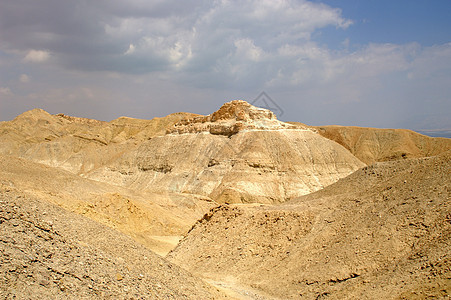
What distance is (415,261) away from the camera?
451 inches

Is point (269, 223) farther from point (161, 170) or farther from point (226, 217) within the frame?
point (161, 170)

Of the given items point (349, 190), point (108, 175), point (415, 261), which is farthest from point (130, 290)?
point (108, 175)

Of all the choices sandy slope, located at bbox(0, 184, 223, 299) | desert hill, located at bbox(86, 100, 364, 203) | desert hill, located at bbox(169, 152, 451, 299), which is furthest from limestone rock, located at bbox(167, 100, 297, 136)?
sandy slope, located at bbox(0, 184, 223, 299)

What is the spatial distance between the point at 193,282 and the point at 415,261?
19.8 ft

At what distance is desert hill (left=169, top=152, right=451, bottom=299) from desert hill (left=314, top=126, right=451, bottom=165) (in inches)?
2426

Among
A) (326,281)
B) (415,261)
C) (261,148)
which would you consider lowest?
(326,281)

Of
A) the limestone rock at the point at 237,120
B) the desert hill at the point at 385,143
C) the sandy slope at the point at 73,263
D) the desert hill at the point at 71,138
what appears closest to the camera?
the sandy slope at the point at 73,263

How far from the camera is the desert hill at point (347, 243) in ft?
37.6

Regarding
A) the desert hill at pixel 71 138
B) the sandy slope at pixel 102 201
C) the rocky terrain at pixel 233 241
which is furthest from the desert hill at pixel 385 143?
the sandy slope at pixel 102 201

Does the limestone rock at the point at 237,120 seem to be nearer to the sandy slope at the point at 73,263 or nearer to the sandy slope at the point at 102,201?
the sandy slope at the point at 102,201

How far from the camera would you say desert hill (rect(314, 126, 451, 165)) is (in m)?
76.5

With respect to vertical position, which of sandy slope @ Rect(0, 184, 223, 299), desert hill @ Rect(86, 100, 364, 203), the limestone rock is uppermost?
the limestone rock

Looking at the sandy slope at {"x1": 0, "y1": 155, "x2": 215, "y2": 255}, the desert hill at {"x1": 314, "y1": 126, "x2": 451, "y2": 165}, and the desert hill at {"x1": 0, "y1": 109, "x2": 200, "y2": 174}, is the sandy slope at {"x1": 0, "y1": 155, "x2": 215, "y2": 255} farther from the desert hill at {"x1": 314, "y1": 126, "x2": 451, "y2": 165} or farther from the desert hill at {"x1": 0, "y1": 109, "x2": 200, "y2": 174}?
the desert hill at {"x1": 314, "y1": 126, "x2": 451, "y2": 165}

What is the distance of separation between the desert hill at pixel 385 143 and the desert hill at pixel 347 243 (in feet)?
202
